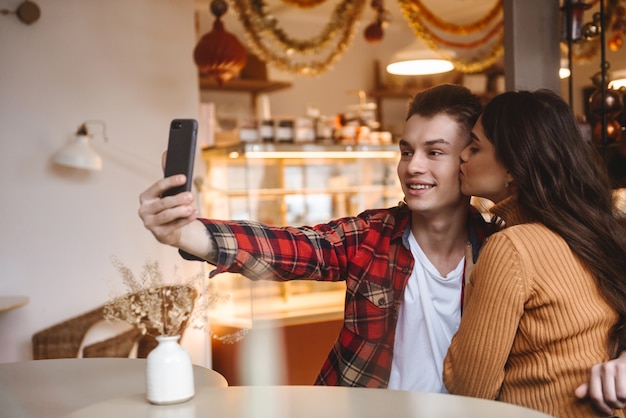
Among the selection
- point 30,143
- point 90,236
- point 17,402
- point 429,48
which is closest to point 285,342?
point 90,236

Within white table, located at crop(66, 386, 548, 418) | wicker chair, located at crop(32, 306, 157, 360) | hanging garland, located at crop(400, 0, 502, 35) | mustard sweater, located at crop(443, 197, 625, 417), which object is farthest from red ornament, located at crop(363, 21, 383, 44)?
white table, located at crop(66, 386, 548, 418)

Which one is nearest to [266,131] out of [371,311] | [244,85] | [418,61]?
[418,61]

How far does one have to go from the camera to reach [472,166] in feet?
5.72

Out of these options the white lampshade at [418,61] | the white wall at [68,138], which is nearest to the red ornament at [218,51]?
the white wall at [68,138]

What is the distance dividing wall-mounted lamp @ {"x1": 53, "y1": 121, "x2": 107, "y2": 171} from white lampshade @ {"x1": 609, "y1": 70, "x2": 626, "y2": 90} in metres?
2.76

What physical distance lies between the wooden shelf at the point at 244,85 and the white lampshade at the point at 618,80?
416 centimetres

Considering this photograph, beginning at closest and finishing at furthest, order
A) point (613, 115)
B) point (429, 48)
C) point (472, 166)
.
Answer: point (472, 166) < point (613, 115) < point (429, 48)

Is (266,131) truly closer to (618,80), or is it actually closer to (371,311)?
(618,80)

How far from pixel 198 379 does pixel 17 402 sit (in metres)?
0.48

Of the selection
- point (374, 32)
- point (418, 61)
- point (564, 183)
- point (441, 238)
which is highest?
point (374, 32)

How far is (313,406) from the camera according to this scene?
53.7 inches

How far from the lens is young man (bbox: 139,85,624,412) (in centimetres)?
173

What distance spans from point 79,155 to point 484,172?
2.83 metres

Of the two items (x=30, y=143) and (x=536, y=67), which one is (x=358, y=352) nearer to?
(x=536, y=67)
